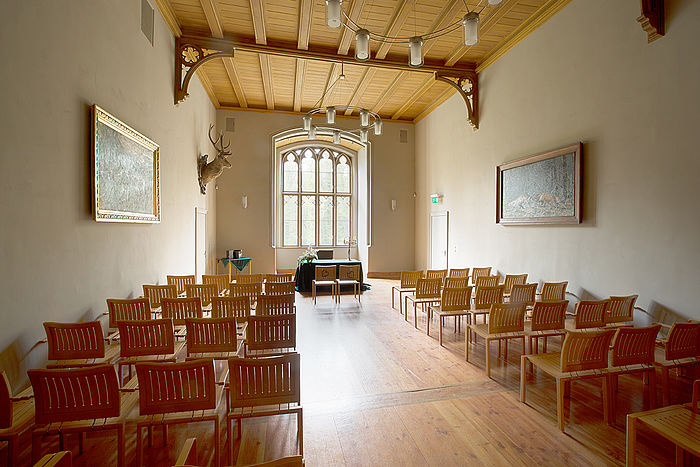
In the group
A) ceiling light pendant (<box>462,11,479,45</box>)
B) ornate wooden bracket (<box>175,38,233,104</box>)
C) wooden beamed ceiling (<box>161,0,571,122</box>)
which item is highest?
wooden beamed ceiling (<box>161,0,571,122</box>)

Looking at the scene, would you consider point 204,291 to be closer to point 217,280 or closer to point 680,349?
point 217,280

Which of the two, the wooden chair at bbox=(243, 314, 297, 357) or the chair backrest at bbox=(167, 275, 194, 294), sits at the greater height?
the chair backrest at bbox=(167, 275, 194, 294)

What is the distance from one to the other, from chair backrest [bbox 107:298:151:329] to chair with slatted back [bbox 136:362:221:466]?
1658 mm

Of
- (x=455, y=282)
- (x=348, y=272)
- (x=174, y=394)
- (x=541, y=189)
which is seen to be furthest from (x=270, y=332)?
(x=541, y=189)

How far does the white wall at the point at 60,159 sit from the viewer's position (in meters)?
2.54

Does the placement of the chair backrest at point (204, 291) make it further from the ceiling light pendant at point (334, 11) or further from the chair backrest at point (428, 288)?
the ceiling light pendant at point (334, 11)

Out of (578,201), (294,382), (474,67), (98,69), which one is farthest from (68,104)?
(474,67)

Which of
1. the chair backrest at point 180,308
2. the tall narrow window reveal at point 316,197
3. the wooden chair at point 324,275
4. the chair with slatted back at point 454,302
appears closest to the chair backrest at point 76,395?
the chair backrest at point 180,308

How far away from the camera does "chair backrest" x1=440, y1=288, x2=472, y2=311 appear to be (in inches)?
184

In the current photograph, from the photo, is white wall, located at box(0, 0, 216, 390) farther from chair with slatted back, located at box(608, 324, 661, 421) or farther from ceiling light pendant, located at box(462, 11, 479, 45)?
chair with slatted back, located at box(608, 324, 661, 421)

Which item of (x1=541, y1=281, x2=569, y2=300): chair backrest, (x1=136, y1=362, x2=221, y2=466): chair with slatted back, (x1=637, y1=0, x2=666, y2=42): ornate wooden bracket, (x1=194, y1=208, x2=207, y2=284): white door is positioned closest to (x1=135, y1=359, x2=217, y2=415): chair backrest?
(x1=136, y1=362, x2=221, y2=466): chair with slatted back

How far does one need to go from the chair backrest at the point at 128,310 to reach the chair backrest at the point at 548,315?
3849 millimetres

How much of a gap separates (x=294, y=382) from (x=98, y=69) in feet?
12.3

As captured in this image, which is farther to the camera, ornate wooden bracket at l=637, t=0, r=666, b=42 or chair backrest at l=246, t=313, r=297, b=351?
ornate wooden bracket at l=637, t=0, r=666, b=42
